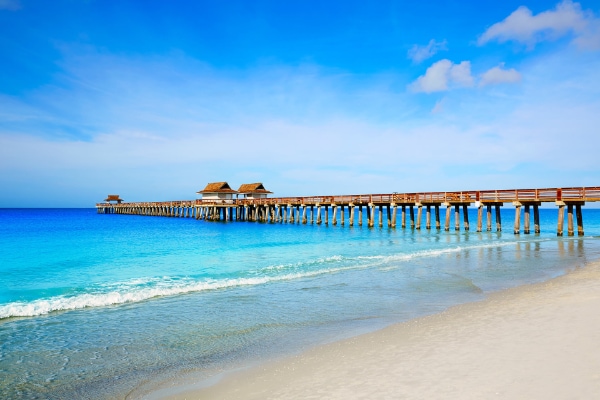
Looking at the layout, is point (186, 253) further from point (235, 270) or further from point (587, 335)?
point (587, 335)

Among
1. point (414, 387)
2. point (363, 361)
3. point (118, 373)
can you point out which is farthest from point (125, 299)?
point (414, 387)

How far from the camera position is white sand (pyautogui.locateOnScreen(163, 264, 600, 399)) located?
4277mm

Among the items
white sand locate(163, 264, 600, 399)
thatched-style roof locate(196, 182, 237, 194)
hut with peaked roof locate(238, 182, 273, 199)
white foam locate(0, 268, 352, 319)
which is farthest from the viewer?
hut with peaked roof locate(238, 182, 273, 199)

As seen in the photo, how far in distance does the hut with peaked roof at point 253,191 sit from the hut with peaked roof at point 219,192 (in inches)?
57.0

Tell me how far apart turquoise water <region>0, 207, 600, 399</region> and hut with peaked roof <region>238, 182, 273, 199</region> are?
116ft

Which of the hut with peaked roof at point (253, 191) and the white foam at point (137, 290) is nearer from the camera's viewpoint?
the white foam at point (137, 290)

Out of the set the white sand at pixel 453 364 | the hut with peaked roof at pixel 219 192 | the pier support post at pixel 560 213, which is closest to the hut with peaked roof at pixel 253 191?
the hut with peaked roof at pixel 219 192

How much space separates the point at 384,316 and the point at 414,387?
3782mm

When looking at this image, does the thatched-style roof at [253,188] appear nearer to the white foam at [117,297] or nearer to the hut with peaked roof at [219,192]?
the hut with peaked roof at [219,192]

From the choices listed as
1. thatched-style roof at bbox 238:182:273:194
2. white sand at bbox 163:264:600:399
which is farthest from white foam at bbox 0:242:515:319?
thatched-style roof at bbox 238:182:273:194

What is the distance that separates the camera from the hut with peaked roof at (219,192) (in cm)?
5491

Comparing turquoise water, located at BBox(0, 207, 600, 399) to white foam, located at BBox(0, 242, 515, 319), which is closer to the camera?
turquoise water, located at BBox(0, 207, 600, 399)

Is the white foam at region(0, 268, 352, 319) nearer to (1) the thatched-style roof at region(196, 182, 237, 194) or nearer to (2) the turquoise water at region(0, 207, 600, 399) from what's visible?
(2) the turquoise water at region(0, 207, 600, 399)

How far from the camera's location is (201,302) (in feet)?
33.0
